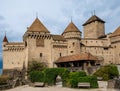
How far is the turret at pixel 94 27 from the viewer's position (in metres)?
70.1

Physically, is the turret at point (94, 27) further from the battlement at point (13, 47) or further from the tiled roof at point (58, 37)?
the battlement at point (13, 47)

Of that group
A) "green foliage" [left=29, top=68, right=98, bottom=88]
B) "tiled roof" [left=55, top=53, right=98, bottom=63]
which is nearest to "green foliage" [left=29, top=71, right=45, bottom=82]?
"green foliage" [left=29, top=68, right=98, bottom=88]

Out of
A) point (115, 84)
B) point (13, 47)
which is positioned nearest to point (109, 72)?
point (115, 84)

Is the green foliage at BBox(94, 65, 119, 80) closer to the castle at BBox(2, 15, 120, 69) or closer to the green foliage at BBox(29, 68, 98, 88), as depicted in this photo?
the green foliage at BBox(29, 68, 98, 88)

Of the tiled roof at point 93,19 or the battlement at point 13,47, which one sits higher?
the tiled roof at point 93,19

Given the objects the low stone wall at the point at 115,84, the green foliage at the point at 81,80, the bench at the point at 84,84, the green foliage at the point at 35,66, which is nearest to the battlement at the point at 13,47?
the green foliage at the point at 35,66

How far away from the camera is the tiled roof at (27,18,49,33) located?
56.1 meters

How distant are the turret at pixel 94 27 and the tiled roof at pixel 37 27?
17618 mm

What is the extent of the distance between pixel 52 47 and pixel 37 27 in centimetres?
552

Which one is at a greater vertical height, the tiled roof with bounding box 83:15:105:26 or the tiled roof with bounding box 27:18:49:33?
the tiled roof with bounding box 83:15:105:26

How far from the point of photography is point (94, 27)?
70.3 metres

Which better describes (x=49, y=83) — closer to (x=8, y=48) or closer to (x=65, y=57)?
(x=65, y=57)

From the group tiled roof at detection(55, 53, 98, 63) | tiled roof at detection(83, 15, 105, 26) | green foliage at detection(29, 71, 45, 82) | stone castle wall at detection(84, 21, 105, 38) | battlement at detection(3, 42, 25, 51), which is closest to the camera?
green foliage at detection(29, 71, 45, 82)

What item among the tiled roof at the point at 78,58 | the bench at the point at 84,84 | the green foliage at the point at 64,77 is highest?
the tiled roof at the point at 78,58
